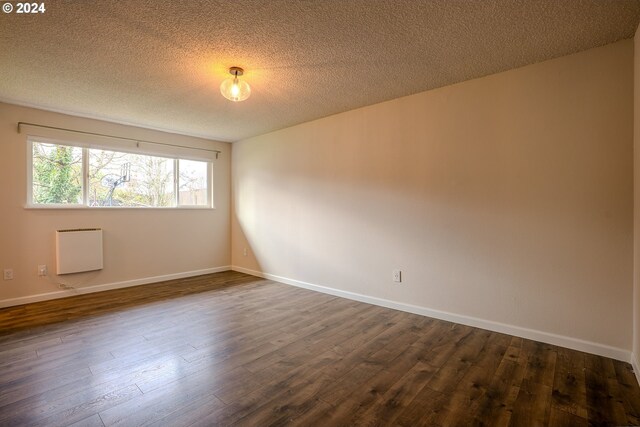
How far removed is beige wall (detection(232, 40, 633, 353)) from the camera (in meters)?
2.30

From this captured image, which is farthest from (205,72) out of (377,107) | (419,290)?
(419,290)

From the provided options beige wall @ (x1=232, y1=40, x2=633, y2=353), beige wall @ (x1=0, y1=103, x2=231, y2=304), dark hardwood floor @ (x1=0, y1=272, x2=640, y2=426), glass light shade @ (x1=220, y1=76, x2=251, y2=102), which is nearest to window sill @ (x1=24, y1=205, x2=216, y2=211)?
beige wall @ (x1=0, y1=103, x2=231, y2=304)

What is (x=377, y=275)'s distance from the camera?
3.62 metres

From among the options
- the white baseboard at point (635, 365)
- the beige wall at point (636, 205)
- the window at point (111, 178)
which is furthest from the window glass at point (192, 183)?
the white baseboard at point (635, 365)

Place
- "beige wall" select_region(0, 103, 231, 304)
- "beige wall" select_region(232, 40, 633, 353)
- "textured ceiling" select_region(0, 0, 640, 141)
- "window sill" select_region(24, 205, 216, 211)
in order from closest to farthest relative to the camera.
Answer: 1. "textured ceiling" select_region(0, 0, 640, 141)
2. "beige wall" select_region(232, 40, 633, 353)
3. "beige wall" select_region(0, 103, 231, 304)
4. "window sill" select_region(24, 205, 216, 211)

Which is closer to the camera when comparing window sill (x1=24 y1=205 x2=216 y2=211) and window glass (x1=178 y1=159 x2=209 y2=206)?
window sill (x1=24 y1=205 x2=216 y2=211)

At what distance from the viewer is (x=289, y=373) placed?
2.11m

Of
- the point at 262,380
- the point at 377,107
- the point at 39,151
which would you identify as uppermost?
the point at 377,107

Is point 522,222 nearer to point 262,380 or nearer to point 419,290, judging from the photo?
point 419,290

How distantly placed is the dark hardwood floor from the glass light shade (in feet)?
7.14

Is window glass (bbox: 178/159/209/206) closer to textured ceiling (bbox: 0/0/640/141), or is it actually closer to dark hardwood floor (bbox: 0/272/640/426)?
textured ceiling (bbox: 0/0/640/141)

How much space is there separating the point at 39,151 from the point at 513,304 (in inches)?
220

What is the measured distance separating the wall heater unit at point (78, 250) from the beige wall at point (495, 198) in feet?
9.48

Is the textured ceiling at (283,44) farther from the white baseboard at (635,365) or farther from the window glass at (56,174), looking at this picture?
the white baseboard at (635,365)
